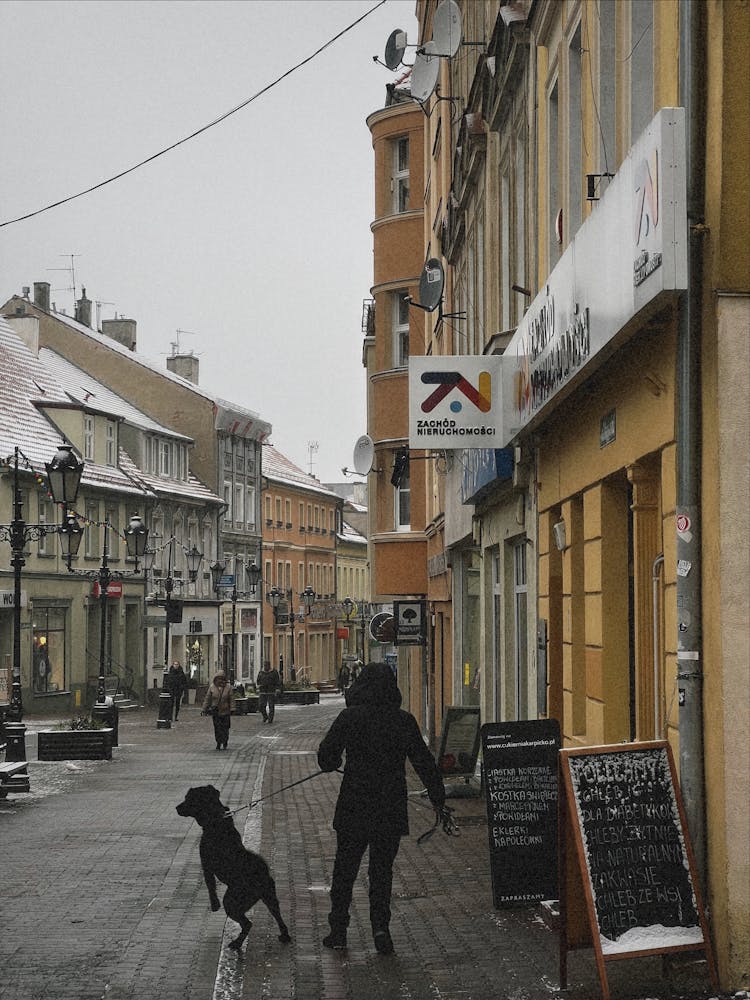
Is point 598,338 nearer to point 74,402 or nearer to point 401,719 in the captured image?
point 401,719

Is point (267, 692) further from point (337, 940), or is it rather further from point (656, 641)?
point (337, 940)

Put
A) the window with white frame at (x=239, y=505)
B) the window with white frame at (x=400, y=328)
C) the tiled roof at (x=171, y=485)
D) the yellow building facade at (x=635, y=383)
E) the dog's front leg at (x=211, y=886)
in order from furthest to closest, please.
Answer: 1. the window with white frame at (x=239, y=505)
2. the tiled roof at (x=171, y=485)
3. the window with white frame at (x=400, y=328)
4. the dog's front leg at (x=211, y=886)
5. the yellow building facade at (x=635, y=383)

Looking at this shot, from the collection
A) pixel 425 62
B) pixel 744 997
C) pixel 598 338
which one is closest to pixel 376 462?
Answer: pixel 425 62

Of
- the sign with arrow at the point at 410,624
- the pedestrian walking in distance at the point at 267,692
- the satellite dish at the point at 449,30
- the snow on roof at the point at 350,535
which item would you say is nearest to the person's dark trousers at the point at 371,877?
the satellite dish at the point at 449,30

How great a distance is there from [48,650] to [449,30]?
34497 mm

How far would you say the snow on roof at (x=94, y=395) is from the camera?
60.2m

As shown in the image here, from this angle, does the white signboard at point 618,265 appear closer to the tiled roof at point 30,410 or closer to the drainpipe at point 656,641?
the drainpipe at point 656,641

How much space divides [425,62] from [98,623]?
35.5 m

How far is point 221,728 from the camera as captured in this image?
1211 inches

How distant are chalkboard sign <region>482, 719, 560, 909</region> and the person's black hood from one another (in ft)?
2.86

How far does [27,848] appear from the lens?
14047 millimetres

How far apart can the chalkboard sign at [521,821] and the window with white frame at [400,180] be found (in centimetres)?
2510

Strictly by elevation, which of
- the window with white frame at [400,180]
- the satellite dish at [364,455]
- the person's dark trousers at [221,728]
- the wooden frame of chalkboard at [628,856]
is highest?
the window with white frame at [400,180]

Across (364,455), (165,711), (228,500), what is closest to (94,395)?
(228,500)
